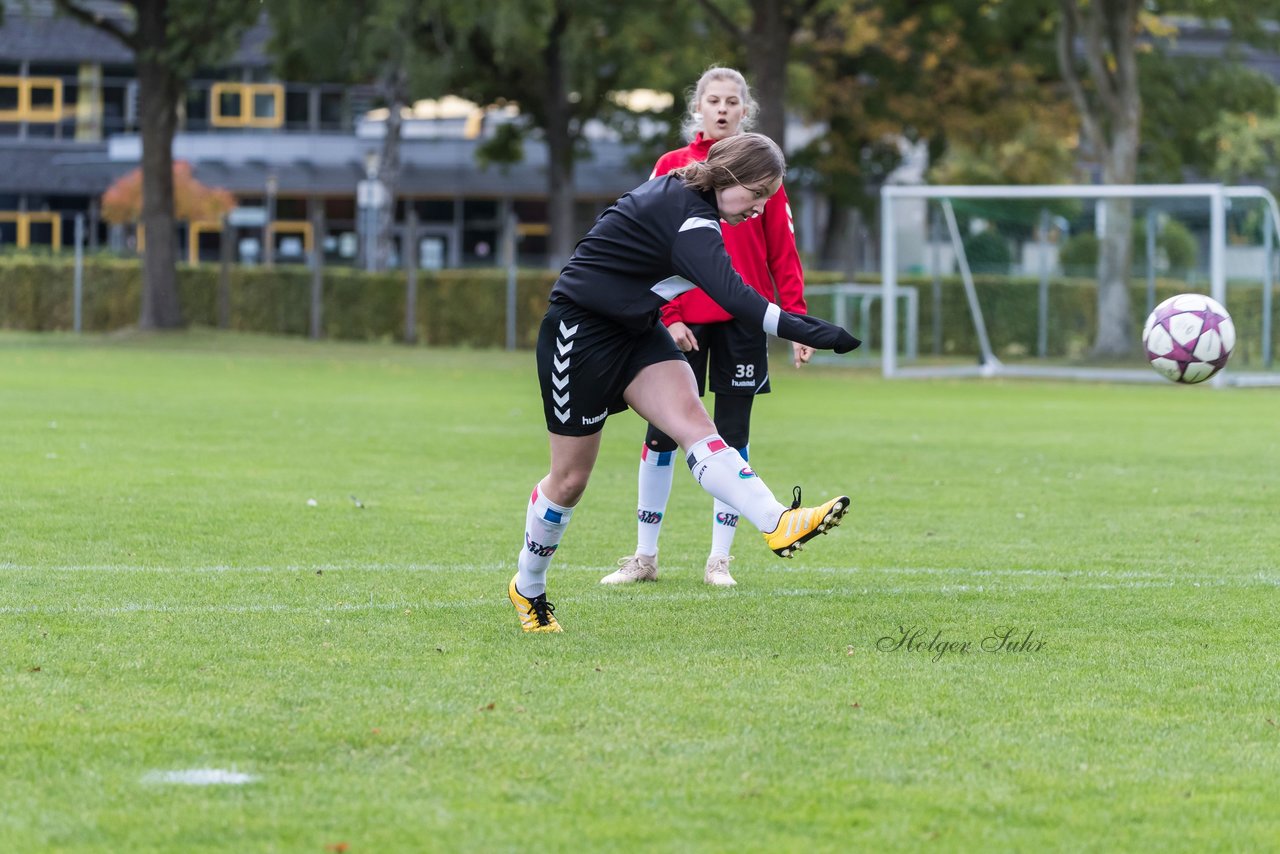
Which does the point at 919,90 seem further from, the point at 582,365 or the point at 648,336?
the point at 582,365

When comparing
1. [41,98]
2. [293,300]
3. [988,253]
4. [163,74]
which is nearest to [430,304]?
[293,300]

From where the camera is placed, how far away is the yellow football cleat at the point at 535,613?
6609 millimetres

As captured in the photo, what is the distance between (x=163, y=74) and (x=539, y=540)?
96.9ft

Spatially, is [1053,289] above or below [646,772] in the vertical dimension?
above

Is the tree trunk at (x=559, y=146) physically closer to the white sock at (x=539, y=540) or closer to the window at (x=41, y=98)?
the window at (x=41, y=98)

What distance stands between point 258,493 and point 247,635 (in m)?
4.67

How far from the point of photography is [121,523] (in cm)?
946

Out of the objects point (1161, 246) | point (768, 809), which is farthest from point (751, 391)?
point (1161, 246)

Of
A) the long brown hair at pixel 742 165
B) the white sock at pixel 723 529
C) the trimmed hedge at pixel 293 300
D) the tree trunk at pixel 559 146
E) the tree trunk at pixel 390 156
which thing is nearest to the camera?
the long brown hair at pixel 742 165

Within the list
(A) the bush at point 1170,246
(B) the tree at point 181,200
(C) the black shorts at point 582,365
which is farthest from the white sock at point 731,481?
(B) the tree at point 181,200

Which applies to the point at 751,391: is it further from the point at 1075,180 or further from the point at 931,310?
the point at 1075,180

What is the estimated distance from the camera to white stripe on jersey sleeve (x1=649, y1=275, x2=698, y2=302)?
6.44 meters

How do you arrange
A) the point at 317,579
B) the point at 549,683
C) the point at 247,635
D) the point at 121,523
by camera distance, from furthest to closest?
the point at 121,523, the point at 317,579, the point at 247,635, the point at 549,683

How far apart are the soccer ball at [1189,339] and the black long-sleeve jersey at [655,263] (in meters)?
3.96
